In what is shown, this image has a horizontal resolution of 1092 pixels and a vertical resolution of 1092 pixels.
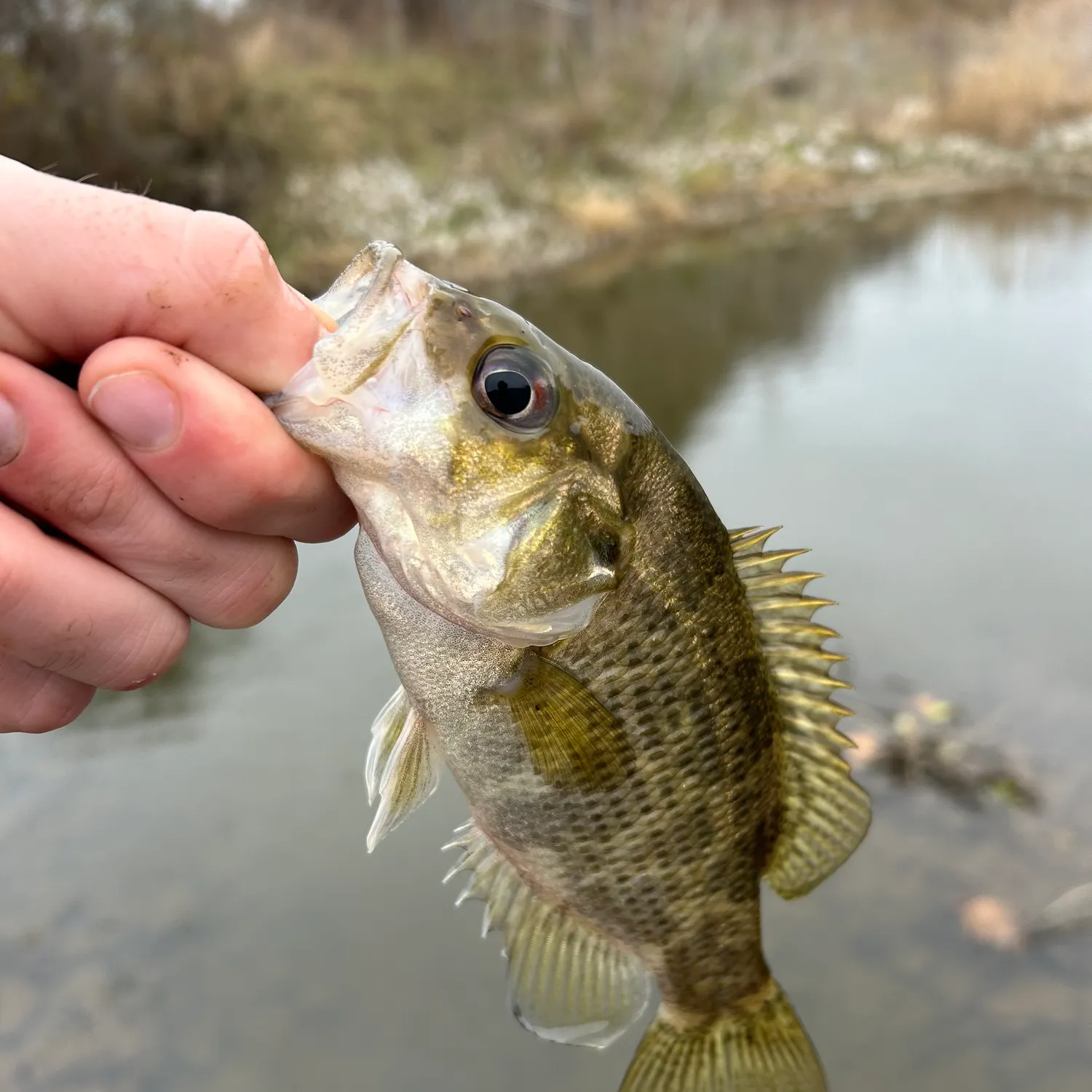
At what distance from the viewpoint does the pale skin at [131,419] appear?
1220 mm

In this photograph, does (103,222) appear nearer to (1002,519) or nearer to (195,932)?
(195,932)

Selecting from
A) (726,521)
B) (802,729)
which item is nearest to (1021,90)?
(726,521)

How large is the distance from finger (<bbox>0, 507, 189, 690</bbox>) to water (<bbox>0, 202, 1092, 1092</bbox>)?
2.41 m

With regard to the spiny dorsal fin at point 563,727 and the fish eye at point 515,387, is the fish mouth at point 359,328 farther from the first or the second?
the spiny dorsal fin at point 563,727

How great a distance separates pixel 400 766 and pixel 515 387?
77 cm

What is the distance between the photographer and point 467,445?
1.45 meters

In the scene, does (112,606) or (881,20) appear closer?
(112,606)

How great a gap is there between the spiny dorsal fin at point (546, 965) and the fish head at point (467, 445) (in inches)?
27.5

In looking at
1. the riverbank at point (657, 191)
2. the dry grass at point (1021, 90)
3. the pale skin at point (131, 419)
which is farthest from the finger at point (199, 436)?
the dry grass at point (1021, 90)

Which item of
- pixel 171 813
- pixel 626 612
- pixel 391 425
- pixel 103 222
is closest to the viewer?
pixel 103 222

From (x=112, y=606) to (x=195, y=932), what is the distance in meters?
2.85

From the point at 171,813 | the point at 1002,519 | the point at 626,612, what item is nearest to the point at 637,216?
the point at 1002,519

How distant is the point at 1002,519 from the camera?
633 centimetres

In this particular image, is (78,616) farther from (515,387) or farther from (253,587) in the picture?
(515,387)
